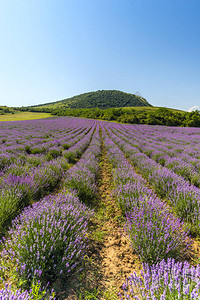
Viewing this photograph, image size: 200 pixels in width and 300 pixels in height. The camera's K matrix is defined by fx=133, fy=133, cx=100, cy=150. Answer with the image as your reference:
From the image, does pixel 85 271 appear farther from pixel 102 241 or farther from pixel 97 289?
pixel 102 241

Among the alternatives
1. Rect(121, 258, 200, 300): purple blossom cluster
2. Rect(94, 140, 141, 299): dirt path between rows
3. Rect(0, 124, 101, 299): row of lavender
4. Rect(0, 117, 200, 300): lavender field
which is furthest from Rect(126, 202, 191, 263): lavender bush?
Rect(0, 124, 101, 299): row of lavender

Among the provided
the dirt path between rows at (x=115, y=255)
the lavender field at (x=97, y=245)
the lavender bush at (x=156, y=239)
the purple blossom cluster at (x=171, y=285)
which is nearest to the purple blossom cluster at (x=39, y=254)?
the lavender field at (x=97, y=245)

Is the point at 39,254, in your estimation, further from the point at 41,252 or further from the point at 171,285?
the point at 171,285

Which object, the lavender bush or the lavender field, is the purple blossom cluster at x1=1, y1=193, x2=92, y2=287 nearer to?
the lavender field

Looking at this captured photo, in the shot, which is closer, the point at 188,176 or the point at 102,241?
the point at 102,241

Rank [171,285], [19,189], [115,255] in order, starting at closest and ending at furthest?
1. [171,285]
2. [115,255]
3. [19,189]

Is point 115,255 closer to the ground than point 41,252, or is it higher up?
closer to the ground

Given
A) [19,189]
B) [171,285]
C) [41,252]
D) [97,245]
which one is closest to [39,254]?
[41,252]

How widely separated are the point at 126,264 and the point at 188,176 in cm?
392

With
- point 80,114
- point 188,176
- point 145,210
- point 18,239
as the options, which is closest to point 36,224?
point 18,239

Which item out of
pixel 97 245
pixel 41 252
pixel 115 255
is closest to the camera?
pixel 41 252

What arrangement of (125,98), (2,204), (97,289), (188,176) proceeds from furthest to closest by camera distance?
(125,98)
(188,176)
(2,204)
(97,289)

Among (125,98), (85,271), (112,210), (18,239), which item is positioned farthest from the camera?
(125,98)

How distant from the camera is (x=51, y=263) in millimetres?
1542
